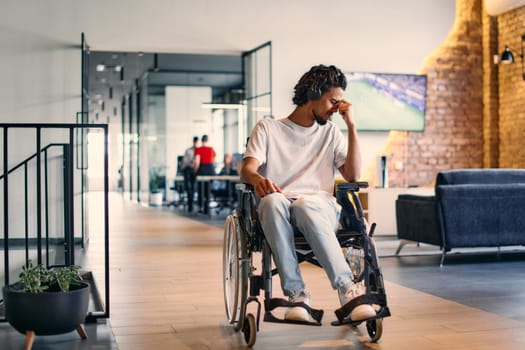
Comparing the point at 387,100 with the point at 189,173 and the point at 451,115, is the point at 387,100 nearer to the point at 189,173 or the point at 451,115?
the point at 451,115

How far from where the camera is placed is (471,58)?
8797 mm

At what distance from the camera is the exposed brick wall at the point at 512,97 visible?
836cm

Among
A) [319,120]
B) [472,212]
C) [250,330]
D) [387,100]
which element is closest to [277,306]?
[250,330]

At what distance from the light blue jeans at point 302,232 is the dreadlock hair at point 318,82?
1.59 feet

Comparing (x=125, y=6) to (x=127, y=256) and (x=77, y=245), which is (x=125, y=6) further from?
(x=127, y=256)

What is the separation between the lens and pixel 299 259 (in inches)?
110

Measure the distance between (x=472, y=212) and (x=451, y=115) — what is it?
374 cm

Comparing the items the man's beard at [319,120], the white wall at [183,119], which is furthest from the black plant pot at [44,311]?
the white wall at [183,119]

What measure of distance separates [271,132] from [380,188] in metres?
4.63

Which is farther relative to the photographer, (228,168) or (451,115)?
(228,168)

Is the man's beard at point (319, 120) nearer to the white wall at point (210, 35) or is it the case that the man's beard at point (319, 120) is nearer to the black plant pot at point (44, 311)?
the black plant pot at point (44, 311)

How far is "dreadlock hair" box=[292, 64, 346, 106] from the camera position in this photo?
9.79 ft

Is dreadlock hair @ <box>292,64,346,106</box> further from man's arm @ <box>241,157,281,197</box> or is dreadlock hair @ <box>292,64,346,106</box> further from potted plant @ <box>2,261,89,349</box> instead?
potted plant @ <box>2,261,89,349</box>

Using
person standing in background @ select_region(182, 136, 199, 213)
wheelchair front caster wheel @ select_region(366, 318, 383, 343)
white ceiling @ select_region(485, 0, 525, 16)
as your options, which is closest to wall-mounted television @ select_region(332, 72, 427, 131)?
white ceiling @ select_region(485, 0, 525, 16)
